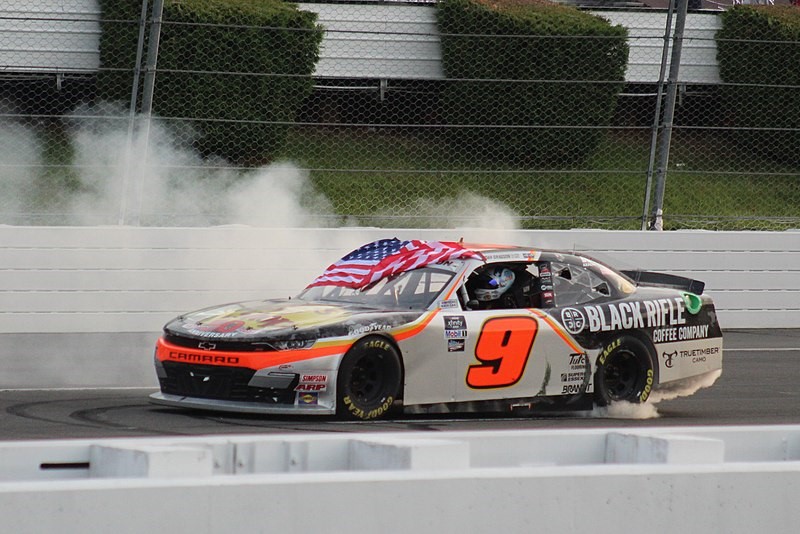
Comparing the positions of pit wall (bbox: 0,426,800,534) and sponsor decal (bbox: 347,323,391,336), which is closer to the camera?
pit wall (bbox: 0,426,800,534)

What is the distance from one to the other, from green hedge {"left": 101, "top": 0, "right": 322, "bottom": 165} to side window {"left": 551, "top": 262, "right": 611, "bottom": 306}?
461 cm

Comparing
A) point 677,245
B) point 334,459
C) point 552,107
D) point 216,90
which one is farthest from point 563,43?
point 334,459

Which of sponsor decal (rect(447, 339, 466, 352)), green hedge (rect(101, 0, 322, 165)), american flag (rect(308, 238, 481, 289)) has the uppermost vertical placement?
green hedge (rect(101, 0, 322, 165))

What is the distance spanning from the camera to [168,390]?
861 centimetres

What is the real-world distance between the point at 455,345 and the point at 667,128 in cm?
646

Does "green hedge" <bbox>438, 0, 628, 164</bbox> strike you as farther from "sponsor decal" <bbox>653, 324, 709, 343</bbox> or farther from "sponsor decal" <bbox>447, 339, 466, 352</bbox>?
"sponsor decal" <bbox>447, 339, 466, 352</bbox>

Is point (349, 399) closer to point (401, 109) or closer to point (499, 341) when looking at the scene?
point (499, 341)

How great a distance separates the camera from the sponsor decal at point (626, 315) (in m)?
9.20

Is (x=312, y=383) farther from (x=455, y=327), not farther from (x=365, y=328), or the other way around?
(x=455, y=327)

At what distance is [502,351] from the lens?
886cm

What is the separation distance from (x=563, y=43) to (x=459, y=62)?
4.78 ft

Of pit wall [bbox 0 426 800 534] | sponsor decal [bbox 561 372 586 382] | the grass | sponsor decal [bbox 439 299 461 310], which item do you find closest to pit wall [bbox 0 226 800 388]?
the grass

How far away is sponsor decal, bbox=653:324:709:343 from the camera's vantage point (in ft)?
31.3

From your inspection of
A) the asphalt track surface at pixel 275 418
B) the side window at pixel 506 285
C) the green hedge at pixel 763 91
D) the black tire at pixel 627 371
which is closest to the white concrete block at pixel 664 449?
the asphalt track surface at pixel 275 418
